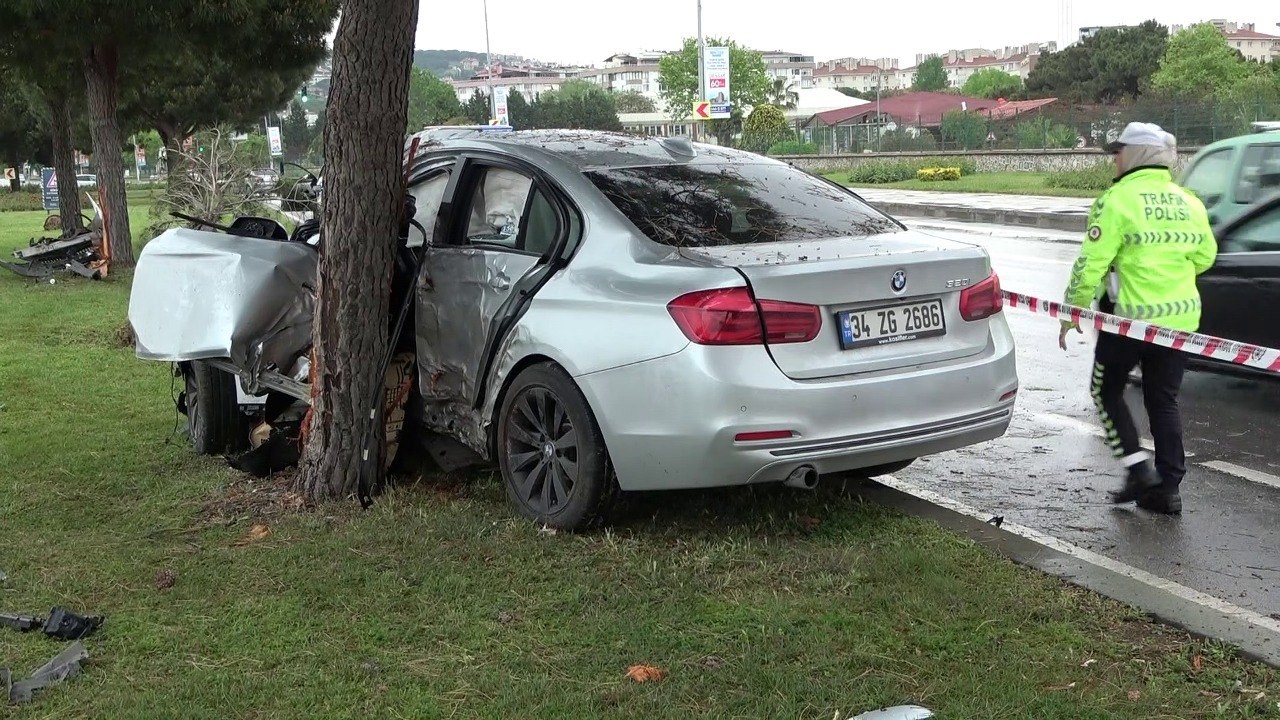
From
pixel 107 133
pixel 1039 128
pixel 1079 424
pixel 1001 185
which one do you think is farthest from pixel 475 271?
pixel 1039 128

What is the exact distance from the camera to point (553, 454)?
192 inches

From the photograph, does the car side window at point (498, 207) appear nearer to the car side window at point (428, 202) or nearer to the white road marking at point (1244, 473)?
the car side window at point (428, 202)

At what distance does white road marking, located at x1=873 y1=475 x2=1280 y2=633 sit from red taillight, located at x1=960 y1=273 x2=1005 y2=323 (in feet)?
Result: 2.84

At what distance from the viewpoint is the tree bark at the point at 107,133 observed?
16.8 m

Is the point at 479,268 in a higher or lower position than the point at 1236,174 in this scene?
lower

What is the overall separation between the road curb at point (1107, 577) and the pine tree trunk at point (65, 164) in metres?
18.7

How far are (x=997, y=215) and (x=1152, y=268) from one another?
1775cm

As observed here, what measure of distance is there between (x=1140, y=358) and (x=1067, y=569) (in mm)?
1313

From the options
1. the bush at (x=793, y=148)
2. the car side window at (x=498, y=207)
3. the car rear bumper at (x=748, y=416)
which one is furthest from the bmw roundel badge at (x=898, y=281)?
the bush at (x=793, y=148)

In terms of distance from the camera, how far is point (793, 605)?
13.3ft

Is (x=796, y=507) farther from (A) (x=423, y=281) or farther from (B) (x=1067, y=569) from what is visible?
(A) (x=423, y=281)

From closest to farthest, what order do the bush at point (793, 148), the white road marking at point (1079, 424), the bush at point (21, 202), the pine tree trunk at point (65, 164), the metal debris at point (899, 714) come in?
the metal debris at point (899, 714) → the white road marking at point (1079, 424) → the pine tree trunk at point (65, 164) → the bush at point (21, 202) → the bush at point (793, 148)

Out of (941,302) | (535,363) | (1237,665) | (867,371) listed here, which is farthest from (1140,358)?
(535,363)

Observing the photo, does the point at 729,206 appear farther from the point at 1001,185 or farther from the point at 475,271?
the point at 1001,185
